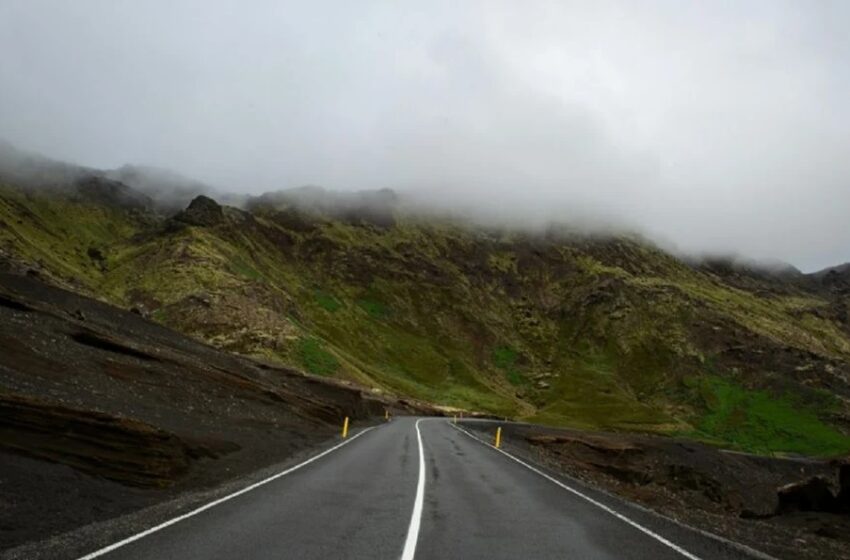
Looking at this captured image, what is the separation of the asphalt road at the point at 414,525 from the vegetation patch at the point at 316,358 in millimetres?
84409

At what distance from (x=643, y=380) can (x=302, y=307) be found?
307 feet

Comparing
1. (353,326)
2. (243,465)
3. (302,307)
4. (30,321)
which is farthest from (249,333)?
(243,465)

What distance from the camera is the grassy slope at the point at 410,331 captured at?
113 meters

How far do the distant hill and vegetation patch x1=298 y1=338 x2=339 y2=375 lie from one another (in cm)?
34

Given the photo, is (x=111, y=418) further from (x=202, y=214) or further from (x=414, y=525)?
(x=202, y=214)

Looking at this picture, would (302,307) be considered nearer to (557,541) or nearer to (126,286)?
(126,286)

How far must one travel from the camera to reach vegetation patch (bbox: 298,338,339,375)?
4098 inches

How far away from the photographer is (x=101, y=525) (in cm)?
1129

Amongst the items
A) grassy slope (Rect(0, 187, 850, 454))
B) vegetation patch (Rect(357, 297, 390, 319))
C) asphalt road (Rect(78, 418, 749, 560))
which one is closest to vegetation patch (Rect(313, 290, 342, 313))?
grassy slope (Rect(0, 187, 850, 454))

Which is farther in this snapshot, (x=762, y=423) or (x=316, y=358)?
(x=762, y=423)

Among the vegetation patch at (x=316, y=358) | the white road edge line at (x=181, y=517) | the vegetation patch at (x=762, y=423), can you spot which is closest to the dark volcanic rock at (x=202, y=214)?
the vegetation patch at (x=316, y=358)

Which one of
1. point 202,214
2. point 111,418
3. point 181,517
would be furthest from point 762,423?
point 181,517

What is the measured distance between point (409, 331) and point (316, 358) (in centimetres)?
6979

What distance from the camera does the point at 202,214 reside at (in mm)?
146625
